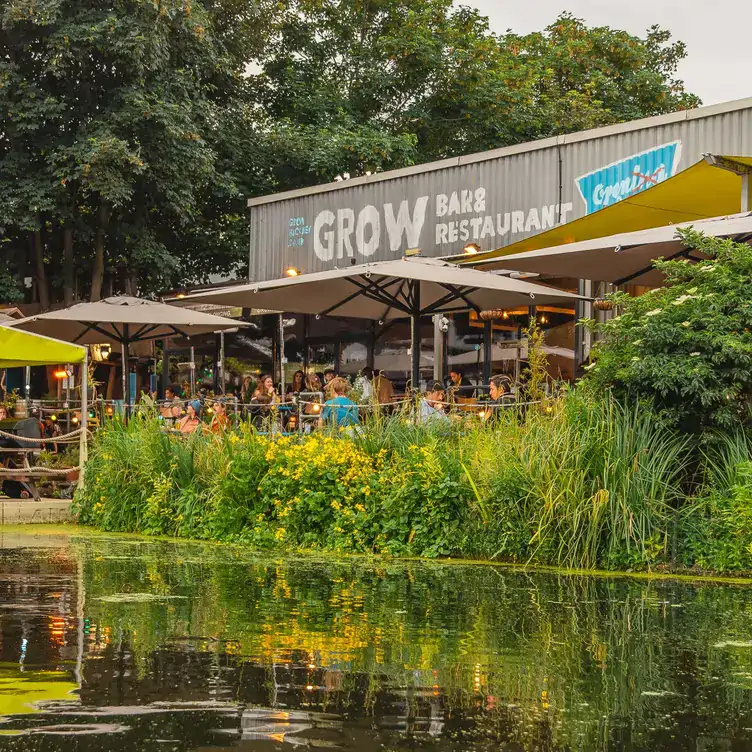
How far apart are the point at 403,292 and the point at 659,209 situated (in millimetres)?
3968

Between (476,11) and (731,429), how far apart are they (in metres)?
29.2

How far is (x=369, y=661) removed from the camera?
583cm

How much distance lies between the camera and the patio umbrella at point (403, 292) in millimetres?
15000

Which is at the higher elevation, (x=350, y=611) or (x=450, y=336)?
(x=450, y=336)

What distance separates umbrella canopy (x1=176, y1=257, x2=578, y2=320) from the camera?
15.0 metres

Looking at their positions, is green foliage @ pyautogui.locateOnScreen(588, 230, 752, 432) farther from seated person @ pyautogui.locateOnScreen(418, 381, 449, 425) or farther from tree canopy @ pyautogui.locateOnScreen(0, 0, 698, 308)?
tree canopy @ pyautogui.locateOnScreen(0, 0, 698, 308)

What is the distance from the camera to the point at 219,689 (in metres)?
5.14

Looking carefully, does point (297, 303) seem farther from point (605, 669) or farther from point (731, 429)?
point (605, 669)

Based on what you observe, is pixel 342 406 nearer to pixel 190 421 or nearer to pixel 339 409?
pixel 339 409

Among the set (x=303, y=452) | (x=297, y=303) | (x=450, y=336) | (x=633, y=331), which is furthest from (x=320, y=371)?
(x=633, y=331)

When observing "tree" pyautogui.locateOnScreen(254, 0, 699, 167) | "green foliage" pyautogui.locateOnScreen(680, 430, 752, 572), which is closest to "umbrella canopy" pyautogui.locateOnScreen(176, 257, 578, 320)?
"green foliage" pyautogui.locateOnScreen(680, 430, 752, 572)

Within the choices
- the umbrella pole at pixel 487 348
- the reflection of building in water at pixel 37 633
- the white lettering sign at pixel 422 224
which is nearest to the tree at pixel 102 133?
the white lettering sign at pixel 422 224

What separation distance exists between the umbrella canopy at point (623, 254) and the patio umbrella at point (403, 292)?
1002 mm

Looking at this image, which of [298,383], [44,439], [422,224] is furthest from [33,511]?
[422,224]
